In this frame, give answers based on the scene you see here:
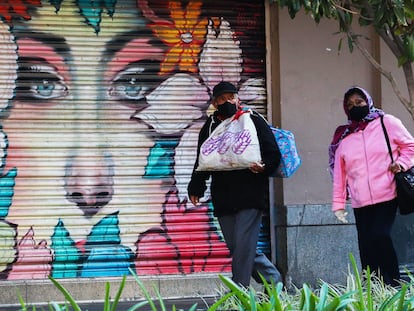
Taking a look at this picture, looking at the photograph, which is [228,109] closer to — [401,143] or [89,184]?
[401,143]

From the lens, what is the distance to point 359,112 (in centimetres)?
634

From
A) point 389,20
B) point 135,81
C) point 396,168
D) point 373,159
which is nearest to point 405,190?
point 396,168

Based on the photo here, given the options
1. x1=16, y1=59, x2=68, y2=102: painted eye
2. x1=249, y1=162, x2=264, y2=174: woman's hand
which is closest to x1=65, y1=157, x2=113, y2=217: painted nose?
x1=16, y1=59, x2=68, y2=102: painted eye

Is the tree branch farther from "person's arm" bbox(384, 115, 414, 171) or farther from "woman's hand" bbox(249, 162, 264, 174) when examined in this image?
"woman's hand" bbox(249, 162, 264, 174)

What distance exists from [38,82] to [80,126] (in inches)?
24.0

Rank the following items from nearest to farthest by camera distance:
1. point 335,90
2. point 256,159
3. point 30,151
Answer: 1. point 256,159
2. point 30,151
3. point 335,90

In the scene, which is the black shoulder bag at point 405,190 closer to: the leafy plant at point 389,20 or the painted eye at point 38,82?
the leafy plant at point 389,20

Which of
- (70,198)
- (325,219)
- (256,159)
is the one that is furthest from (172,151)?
(256,159)

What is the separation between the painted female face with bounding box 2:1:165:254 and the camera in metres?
7.99

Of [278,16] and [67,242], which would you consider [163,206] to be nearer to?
[67,242]

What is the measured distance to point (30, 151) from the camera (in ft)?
26.2

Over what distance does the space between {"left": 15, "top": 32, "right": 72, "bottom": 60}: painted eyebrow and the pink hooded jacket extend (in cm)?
318

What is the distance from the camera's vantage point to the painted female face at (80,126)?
7.99 m

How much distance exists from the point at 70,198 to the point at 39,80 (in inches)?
48.5
